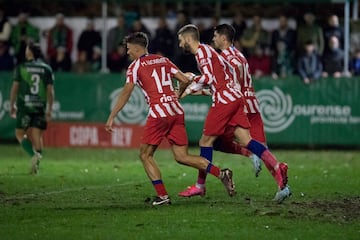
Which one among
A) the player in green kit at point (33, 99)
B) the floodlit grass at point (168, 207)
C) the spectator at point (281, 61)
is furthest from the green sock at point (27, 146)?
the spectator at point (281, 61)

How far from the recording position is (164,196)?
1387 centimetres

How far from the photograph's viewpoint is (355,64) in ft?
87.1

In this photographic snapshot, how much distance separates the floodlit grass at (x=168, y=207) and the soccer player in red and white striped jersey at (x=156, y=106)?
0.46m

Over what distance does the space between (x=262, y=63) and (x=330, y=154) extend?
3608 millimetres

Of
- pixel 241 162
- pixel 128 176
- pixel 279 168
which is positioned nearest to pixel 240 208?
pixel 279 168

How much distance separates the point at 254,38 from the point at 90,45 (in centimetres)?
431

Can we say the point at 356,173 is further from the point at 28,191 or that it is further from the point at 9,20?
the point at 9,20

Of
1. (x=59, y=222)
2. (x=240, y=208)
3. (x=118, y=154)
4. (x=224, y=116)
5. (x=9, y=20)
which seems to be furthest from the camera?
(x=9, y=20)

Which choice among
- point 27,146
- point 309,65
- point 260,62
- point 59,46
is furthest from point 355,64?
point 27,146

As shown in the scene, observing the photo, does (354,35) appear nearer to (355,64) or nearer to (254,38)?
(355,64)

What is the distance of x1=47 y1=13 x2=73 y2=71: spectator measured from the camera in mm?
27359

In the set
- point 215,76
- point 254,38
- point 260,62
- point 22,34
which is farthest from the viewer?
point 22,34

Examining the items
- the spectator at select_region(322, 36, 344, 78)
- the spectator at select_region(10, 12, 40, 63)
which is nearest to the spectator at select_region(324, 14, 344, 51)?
the spectator at select_region(322, 36, 344, 78)

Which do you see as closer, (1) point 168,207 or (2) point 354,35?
(1) point 168,207
